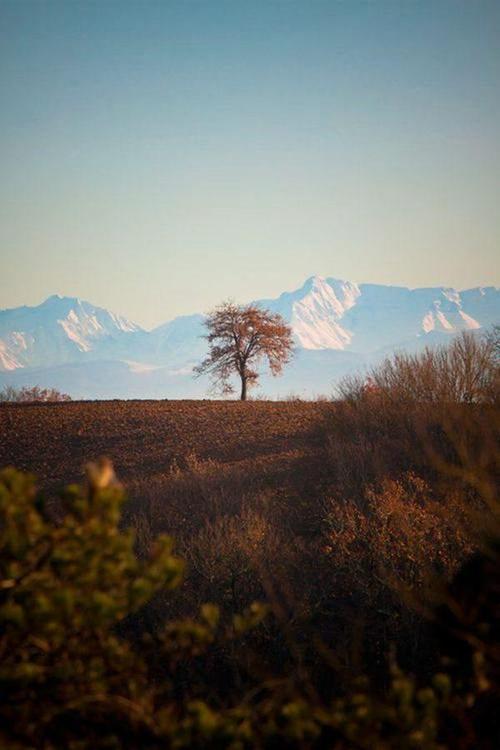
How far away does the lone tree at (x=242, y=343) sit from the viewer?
40156 millimetres

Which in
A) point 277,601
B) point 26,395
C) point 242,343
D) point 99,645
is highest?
point 242,343

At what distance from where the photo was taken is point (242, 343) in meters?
40.5

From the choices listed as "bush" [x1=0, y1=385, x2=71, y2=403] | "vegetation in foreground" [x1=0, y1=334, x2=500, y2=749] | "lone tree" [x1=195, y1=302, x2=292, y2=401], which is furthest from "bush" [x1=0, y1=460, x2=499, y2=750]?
"bush" [x1=0, y1=385, x2=71, y2=403]

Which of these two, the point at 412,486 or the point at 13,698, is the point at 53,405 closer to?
the point at 412,486

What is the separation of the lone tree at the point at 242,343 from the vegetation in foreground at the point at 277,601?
15.8 meters

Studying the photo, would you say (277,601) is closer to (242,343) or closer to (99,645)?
(99,645)

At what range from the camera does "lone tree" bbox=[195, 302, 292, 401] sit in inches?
1581

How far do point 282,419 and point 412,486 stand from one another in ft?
41.4

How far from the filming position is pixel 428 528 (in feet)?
38.8

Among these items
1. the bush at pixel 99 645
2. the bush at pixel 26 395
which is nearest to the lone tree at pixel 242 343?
the bush at pixel 26 395

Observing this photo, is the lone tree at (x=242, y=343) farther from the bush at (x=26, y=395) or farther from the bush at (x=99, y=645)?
the bush at (x=99, y=645)

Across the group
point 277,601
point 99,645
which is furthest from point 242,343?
point 99,645

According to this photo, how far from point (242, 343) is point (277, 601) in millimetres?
30458

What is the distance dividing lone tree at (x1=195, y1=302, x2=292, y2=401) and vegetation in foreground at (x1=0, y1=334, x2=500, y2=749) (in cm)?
1575
